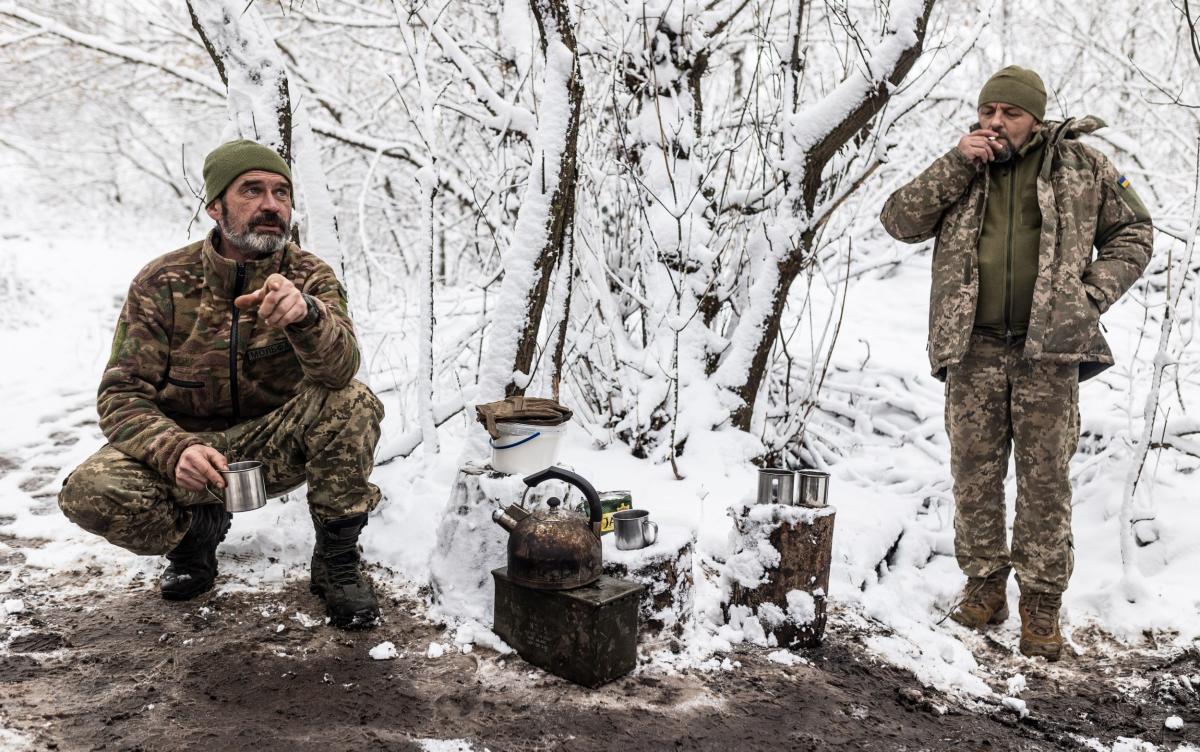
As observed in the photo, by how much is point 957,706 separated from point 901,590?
92 cm

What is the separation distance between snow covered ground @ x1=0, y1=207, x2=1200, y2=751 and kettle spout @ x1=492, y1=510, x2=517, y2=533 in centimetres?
22

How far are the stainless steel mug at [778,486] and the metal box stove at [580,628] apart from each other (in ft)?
2.04

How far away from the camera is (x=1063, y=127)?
278cm

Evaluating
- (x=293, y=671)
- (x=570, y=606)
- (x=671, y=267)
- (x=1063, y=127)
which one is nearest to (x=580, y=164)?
(x=671, y=267)

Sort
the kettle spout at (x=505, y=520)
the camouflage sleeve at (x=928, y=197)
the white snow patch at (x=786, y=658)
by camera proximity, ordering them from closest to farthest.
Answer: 1. the kettle spout at (x=505, y=520)
2. the white snow patch at (x=786, y=658)
3. the camouflage sleeve at (x=928, y=197)

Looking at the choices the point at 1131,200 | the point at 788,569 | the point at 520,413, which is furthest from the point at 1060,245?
the point at 520,413

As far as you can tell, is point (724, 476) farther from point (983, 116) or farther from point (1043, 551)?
point (983, 116)

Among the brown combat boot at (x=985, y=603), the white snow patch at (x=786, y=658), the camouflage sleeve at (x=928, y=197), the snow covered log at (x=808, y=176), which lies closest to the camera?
the white snow patch at (x=786, y=658)

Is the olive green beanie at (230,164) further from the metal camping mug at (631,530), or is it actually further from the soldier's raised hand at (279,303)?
the metal camping mug at (631,530)

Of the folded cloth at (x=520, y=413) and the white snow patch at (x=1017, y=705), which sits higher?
the folded cloth at (x=520, y=413)

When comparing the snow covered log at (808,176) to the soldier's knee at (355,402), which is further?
the snow covered log at (808,176)

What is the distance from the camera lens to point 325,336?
98.8 inches

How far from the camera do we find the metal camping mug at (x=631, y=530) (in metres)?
2.68

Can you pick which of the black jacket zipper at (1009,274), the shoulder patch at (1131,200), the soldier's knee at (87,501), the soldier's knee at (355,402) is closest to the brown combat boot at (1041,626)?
the black jacket zipper at (1009,274)
